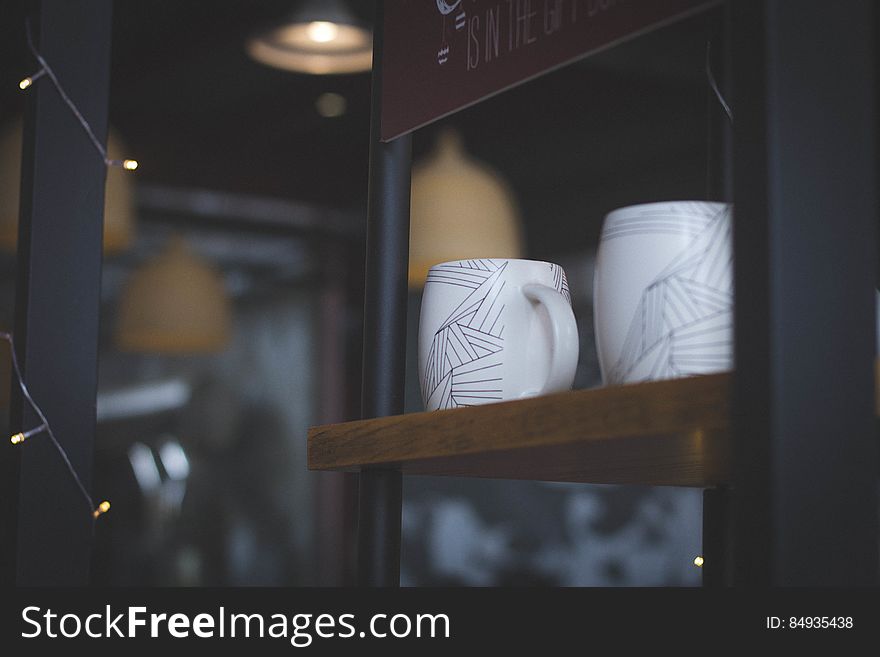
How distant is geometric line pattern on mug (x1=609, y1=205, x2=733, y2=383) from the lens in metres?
0.62

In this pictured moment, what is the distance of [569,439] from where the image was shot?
2.07ft

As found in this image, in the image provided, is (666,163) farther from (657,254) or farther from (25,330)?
(657,254)

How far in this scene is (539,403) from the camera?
26.2 inches

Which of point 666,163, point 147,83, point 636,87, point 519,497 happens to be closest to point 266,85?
point 147,83

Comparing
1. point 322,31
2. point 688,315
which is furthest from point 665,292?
point 322,31

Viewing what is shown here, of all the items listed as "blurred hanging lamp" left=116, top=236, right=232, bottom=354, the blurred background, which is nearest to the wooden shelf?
"blurred hanging lamp" left=116, top=236, right=232, bottom=354

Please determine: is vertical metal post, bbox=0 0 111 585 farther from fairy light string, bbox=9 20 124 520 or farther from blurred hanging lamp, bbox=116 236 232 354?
blurred hanging lamp, bbox=116 236 232 354

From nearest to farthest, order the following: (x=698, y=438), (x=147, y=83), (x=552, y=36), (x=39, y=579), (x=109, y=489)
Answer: (x=698, y=438)
(x=552, y=36)
(x=39, y=579)
(x=147, y=83)
(x=109, y=489)

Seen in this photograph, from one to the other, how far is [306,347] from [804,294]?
163 inches

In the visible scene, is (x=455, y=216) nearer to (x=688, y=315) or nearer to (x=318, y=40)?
(x=318, y=40)

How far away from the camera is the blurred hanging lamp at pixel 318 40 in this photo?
Result: 2.57 metres

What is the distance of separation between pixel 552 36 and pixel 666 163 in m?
3.64

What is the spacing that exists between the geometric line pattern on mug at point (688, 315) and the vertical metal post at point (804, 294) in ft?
0.26

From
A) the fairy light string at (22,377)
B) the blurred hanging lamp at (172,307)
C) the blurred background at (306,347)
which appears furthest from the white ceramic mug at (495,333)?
the blurred background at (306,347)
